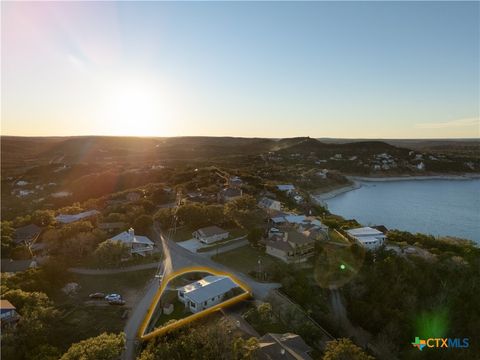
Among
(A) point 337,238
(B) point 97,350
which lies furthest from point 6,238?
(A) point 337,238

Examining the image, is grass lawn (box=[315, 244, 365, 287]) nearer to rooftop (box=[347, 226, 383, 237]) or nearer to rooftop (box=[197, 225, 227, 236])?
rooftop (box=[347, 226, 383, 237])

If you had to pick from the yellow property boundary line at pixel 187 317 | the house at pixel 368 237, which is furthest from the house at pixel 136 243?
the house at pixel 368 237

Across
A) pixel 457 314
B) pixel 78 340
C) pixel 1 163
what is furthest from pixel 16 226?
pixel 1 163

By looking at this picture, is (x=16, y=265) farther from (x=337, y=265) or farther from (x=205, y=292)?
(x=337, y=265)

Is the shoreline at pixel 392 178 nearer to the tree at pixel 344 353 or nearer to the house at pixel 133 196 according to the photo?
the house at pixel 133 196

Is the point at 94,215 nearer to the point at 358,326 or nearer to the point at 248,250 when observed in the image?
the point at 248,250
